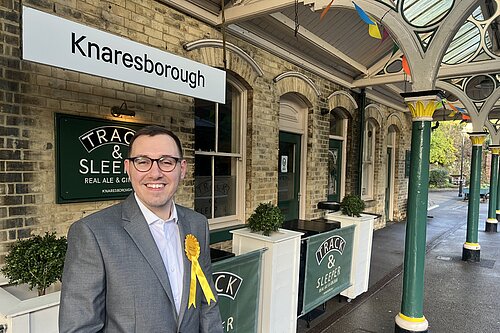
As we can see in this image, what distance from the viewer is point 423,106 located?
3.45 m

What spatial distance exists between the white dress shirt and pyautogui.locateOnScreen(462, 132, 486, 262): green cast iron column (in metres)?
7.49

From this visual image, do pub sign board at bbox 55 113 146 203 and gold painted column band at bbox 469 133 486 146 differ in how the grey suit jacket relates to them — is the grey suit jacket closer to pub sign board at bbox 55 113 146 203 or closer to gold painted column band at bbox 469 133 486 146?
pub sign board at bbox 55 113 146 203

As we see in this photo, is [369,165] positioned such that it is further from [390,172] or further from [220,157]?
[220,157]

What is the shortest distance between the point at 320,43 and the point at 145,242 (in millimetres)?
5171

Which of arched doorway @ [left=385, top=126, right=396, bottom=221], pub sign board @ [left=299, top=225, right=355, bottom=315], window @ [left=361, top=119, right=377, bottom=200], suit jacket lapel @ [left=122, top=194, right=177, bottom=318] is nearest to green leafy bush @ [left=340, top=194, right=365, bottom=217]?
pub sign board @ [left=299, top=225, right=355, bottom=315]

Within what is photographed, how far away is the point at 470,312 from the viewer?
176 inches

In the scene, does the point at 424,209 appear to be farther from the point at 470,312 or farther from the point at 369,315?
the point at 470,312

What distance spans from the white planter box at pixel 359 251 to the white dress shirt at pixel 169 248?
3.70 metres

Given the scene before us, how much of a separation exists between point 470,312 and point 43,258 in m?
5.18

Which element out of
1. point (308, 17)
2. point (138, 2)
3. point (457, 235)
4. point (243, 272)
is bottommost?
point (457, 235)

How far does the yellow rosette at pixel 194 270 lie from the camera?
4.71 ft

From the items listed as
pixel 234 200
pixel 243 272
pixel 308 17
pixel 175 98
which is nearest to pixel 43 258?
pixel 243 272

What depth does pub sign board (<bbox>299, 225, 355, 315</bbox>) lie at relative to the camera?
371 centimetres

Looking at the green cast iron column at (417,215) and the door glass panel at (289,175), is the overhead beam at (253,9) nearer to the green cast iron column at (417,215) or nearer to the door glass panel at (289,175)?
the green cast iron column at (417,215)
